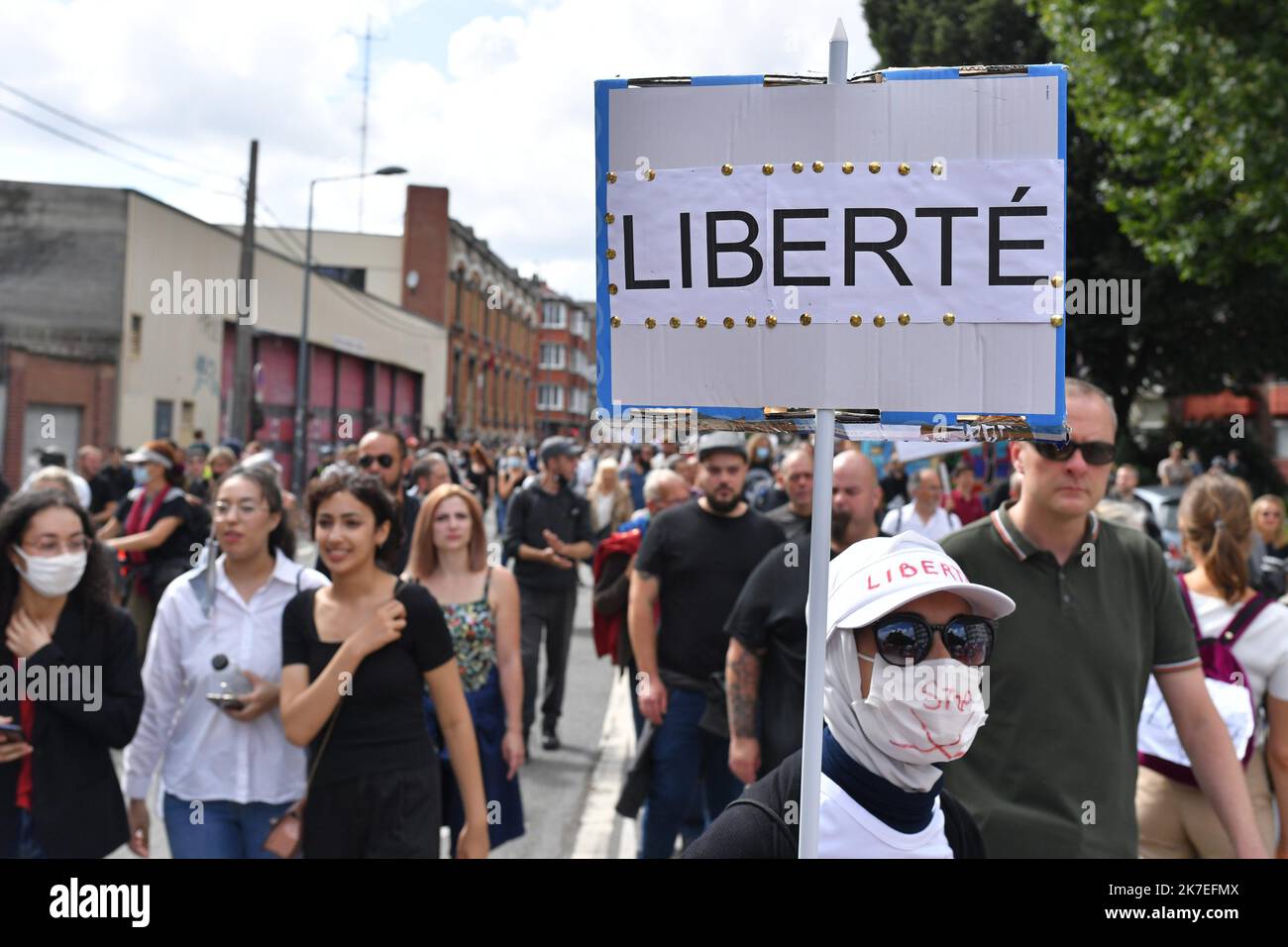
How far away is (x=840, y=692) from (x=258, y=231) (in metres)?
43.8

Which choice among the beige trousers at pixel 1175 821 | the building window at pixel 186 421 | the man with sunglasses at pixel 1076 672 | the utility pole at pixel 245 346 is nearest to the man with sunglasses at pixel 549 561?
the beige trousers at pixel 1175 821

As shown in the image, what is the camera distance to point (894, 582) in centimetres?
234

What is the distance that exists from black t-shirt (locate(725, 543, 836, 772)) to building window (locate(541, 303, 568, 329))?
8305cm

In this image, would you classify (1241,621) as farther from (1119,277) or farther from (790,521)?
(1119,277)

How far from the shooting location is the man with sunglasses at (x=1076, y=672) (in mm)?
3141

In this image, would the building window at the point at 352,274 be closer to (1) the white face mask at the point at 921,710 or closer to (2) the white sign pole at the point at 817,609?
(2) the white sign pole at the point at 817,609

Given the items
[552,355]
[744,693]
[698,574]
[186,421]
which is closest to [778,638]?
[744,693]

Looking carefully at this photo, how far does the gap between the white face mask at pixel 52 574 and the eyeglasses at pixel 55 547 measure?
2 centimetres

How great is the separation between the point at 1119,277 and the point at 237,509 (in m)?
26.1

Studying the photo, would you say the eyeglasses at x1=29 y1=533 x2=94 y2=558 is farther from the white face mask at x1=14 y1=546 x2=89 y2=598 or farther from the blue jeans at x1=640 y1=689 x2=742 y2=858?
the blue jeans at x1=640 y1=689 x2=742 y2=858
